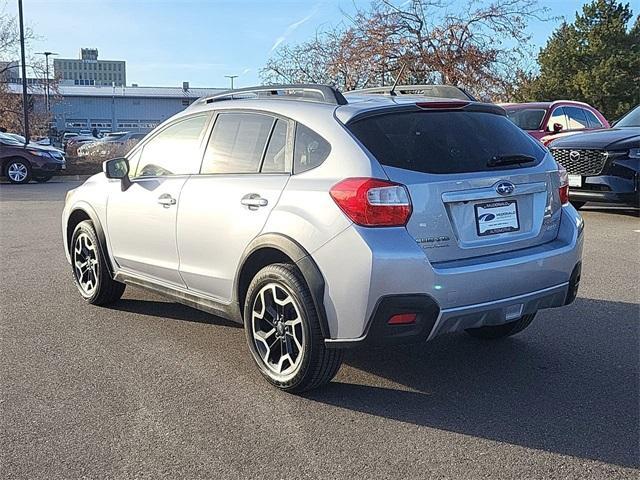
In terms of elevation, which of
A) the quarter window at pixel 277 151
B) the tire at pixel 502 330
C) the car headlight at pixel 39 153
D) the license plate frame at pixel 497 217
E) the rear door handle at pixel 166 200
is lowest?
the tire at pixel 502 330

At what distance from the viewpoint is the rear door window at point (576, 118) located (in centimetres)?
1370

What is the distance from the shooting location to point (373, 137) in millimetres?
3783

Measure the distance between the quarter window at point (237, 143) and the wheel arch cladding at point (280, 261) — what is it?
1.78 ft

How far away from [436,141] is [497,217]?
53 centimetres

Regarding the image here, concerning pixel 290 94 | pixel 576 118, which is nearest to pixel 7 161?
pixel 576 118

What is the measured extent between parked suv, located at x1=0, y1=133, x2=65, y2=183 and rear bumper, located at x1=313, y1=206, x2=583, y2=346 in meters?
16.2

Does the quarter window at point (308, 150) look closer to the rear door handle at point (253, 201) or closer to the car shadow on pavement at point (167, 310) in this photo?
the rear door handle at point (253, 201)

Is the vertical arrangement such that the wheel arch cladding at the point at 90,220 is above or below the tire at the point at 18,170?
above

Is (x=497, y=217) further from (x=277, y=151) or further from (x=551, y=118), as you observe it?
(x=551, y=118)

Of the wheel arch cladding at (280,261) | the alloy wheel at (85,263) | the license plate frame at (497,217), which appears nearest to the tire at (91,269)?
the alloy wheel at (85,263)

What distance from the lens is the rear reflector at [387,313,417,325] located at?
351 cm

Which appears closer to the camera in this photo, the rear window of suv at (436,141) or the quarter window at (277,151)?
the rear window of suv at (436,141)

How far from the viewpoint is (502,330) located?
4820 millimetres

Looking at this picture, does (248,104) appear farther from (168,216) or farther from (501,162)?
(501,162)
